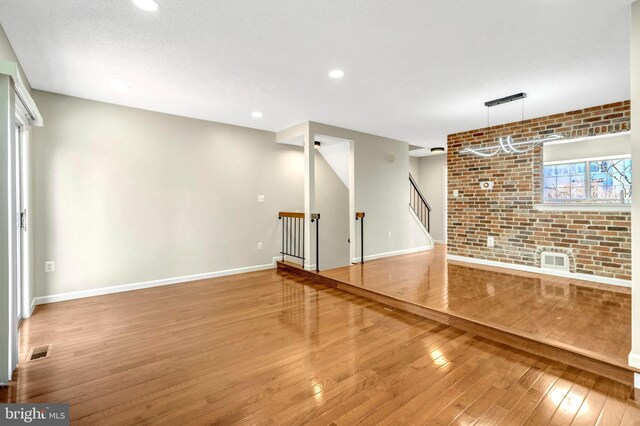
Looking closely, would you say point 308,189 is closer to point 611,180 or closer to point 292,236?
point 292,236

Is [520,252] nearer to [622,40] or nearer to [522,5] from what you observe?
[622,40]

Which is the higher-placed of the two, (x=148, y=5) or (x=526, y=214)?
(x=148, y=5)

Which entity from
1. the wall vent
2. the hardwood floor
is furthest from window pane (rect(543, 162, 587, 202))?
the hardwood floor

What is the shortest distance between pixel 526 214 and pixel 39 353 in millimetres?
6072

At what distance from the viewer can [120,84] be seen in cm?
332

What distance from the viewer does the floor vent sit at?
231cm

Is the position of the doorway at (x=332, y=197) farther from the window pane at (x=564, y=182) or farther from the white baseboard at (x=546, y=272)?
the window pane at (x=564, y=182)

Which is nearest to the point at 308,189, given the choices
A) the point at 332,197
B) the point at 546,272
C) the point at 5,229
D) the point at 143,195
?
the point at 332,197

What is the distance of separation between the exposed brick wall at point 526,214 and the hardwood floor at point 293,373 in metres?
2.80

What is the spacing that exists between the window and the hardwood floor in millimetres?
3131

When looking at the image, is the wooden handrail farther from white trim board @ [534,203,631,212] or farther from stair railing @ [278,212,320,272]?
white trim board @ [534,203,631,212]

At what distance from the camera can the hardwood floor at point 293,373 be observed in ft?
5.53

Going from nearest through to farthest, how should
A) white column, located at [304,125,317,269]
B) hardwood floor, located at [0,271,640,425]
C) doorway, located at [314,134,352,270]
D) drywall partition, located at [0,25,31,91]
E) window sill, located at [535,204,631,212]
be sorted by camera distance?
hardwood floor, located at [0,271,640,425] → drywall partition, located at [0,25,31,91] → window sill, located at [535,204,631,212] → white column, located at [304,125,317,269] → doorway, located at [314,134,352,270]

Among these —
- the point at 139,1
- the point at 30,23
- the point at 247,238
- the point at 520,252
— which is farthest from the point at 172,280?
the point at 520,252
